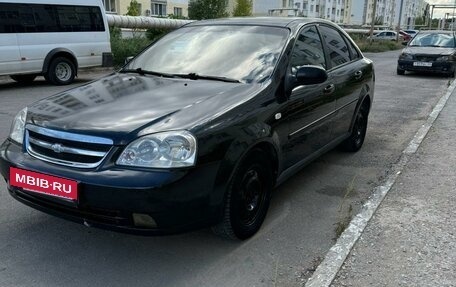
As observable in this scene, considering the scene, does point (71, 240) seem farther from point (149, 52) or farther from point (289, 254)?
point (149, 52)

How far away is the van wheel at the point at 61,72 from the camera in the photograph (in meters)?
11.8

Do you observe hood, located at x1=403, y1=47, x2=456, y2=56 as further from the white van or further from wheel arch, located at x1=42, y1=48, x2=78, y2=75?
wheel arch, located at x1=42, y1=48, x2=78, y2=75

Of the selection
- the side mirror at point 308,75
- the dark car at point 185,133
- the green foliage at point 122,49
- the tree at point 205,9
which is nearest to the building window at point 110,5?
the tree at point 205,9

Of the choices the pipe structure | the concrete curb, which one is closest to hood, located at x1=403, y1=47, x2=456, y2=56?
the pipe structure

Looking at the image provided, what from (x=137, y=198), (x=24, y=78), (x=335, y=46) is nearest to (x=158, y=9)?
(x=24, y=78)

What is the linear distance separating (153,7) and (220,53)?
3932 centimetres

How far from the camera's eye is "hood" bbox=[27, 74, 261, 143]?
9.53ft

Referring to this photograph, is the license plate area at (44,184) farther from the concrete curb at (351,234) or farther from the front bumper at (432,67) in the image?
the front bumper at (432,67)

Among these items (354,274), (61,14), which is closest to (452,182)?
(354,274)

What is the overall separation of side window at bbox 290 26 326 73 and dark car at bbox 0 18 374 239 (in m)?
0.01

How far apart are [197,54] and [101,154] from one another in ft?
5.44

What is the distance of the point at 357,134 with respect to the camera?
6.01m

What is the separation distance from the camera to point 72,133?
288cm

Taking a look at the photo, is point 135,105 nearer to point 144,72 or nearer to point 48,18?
point 144,72
